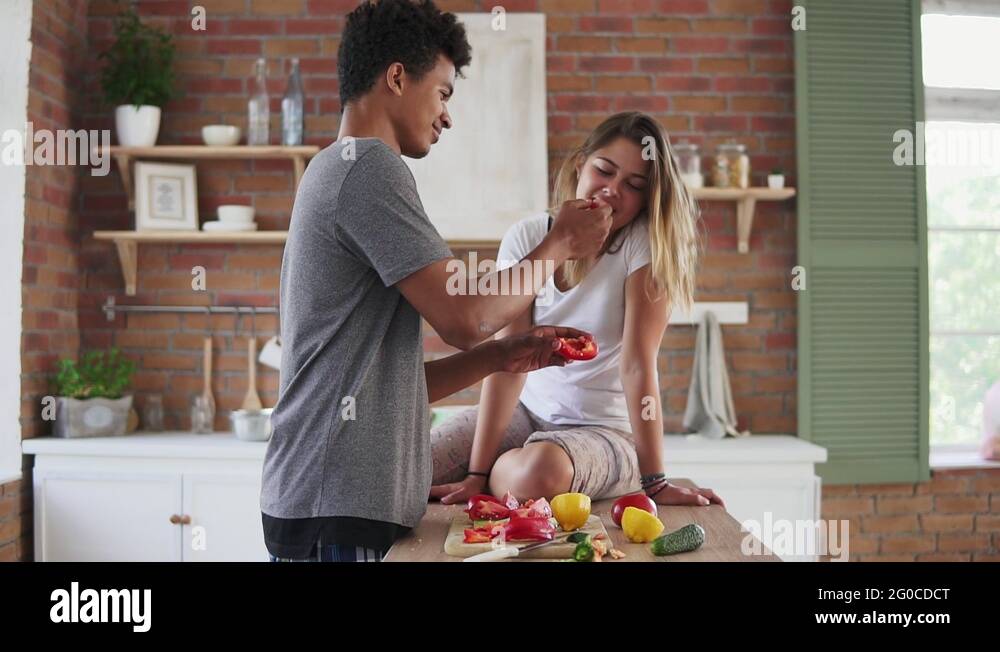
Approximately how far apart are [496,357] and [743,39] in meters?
2.48

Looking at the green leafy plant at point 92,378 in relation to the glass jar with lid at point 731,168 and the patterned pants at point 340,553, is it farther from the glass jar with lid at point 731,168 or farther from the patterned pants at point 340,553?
the glass jar with lid at point 731,168

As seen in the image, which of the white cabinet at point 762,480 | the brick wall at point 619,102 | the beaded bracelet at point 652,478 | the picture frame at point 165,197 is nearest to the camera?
the beaded bracelet at point 652,478

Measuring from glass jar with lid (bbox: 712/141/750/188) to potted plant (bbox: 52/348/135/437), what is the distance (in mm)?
2405

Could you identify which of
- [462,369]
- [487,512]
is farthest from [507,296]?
[487,512]

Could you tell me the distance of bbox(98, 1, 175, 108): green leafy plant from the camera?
3553 millimetres

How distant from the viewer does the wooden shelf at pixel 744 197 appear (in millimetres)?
3525

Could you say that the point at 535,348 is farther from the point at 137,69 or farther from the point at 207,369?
the point at 137,69

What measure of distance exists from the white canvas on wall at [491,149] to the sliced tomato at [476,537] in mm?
2052

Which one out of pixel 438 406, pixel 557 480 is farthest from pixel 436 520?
pixel 438 406

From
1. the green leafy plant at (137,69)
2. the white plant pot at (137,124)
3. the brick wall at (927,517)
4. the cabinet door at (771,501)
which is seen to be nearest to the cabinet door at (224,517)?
the white plant pot at (137,124)

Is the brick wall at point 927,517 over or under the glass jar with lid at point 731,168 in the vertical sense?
under

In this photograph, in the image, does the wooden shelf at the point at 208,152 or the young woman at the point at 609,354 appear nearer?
the young woman at the point at 609,354

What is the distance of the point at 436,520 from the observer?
5.91 feet

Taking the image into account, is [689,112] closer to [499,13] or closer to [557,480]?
[499,13]
